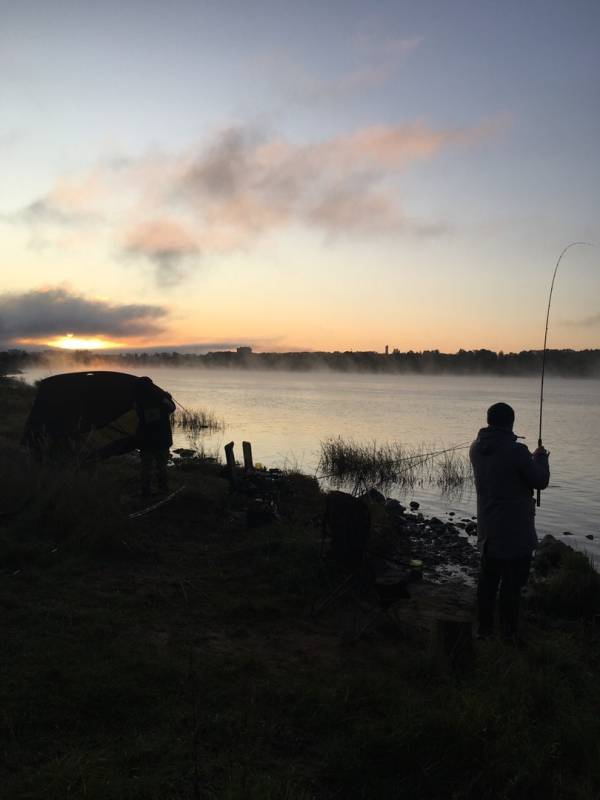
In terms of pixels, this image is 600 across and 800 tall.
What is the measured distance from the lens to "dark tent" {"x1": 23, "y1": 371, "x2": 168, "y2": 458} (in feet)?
46.0

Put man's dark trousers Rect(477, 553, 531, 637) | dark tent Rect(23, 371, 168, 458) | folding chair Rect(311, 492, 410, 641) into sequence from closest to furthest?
1. man's dark trousers Rect(477, 553, 531, 637)
2. folding chair Rect(311, 492, 410, 641)
3. dark tent Rect(23, 371, 168, 458)

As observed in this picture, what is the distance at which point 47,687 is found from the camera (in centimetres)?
496

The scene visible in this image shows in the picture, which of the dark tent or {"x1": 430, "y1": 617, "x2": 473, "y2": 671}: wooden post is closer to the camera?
{"x1": 430, "y1": 617, "x2": 473, "y2": 671}: wooden post

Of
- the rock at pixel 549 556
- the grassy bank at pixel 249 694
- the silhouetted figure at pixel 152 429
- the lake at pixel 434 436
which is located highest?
the silhouetted figure at pixel 152 429

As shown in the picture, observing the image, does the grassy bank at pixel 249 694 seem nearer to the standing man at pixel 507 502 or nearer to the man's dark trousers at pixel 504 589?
the man's dark trousers at pixel 504 589

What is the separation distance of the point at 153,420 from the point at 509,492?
326 inches

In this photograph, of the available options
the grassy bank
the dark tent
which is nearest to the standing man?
the grassy bank

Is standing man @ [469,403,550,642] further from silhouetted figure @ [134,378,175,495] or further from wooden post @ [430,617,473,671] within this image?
silhouetted figure @ [134,378,175,495]

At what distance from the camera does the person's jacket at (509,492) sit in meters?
6.04

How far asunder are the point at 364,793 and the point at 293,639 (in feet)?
8.98

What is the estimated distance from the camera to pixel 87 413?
14344 millimetres

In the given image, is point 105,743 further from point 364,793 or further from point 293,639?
point 293,639

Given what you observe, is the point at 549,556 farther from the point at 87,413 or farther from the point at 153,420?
the point at 87,413

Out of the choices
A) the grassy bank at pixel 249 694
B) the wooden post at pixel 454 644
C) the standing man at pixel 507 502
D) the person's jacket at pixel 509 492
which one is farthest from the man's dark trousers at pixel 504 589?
the wooden post at pixel 454 644
